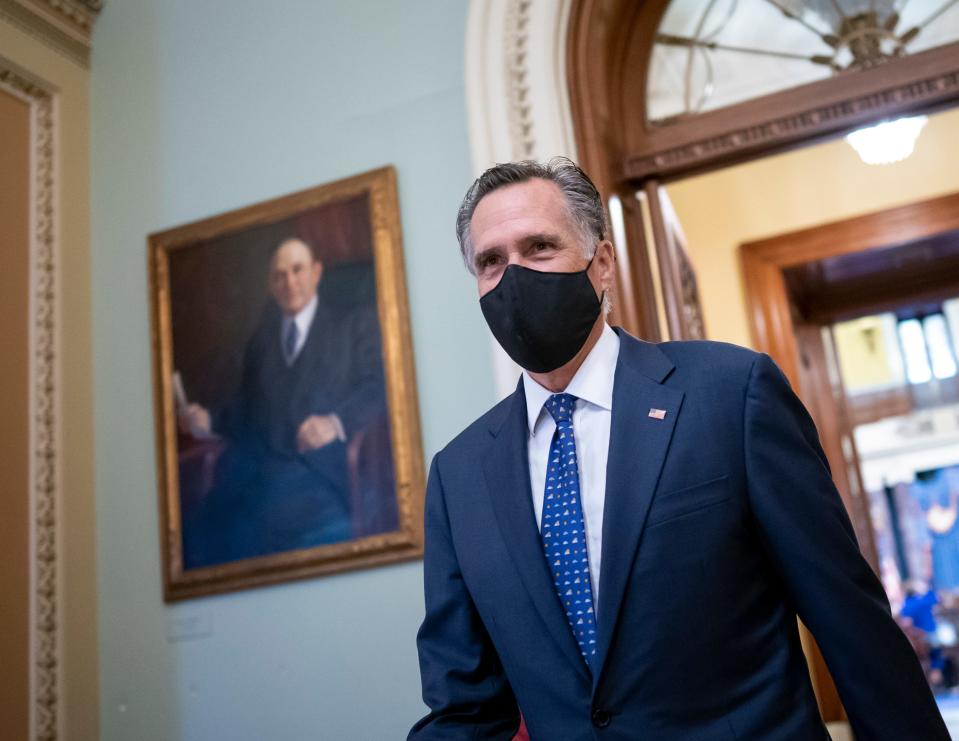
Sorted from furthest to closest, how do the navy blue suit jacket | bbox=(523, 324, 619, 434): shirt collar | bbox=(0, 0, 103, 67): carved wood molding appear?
1. bbox=(0, 0, 103, 67): carved wood molding
2. bbox=(523, 324, 619, 434): shirt collar
3. the navy blue suit jacket

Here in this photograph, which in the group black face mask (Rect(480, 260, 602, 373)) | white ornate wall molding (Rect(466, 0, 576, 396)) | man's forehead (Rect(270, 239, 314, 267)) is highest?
white ornate wall molding (Rect(466, 0, 576, 396))

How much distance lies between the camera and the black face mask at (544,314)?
181 centimetres

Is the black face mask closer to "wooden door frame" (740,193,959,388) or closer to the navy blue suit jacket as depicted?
the navy blue suit jacket

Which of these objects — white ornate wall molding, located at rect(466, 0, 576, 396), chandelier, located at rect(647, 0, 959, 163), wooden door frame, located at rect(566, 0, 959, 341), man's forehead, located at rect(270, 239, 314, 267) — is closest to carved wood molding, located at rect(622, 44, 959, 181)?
wooden door frame, located at rect(566, 0, 959, 341)

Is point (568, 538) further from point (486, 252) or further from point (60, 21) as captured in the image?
point (60, 21)

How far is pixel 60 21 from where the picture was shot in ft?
12.9

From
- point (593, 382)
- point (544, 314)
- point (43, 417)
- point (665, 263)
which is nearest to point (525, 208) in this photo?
point (544, 314)

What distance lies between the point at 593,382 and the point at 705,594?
0.44 meters

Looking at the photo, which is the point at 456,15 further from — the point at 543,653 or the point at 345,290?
the point at 543,653

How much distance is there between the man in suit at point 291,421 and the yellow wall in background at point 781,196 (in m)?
2.76

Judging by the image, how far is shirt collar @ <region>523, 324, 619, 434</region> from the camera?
5.93 feet

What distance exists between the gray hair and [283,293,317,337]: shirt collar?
1636 mm

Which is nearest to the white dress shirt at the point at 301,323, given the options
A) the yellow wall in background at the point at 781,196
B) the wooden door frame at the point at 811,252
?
the yellow wall in background at the point at 781,196

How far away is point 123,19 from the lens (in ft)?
13.5
